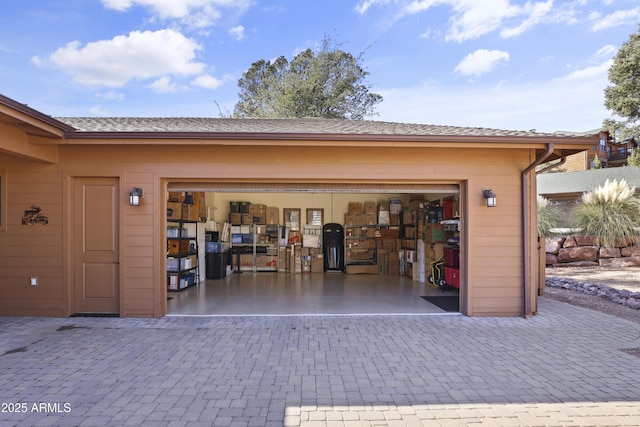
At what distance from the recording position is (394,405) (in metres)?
2.79

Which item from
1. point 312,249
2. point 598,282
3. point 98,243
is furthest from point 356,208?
point 98,243

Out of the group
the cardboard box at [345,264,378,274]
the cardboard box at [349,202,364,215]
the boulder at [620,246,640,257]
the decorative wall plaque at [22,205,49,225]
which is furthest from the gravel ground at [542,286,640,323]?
the decorative wall plaque at [22,205,49,225]

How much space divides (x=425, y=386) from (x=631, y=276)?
8.47m

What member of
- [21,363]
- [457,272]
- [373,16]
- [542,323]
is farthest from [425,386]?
[373,16]

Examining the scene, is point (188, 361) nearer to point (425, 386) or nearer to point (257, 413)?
point (257, 413)

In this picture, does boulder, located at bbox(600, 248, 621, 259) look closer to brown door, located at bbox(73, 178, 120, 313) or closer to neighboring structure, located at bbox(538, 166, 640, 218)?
neighboring structure, located at bbox(538, 166, 640, 218)

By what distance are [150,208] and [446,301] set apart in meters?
5.19

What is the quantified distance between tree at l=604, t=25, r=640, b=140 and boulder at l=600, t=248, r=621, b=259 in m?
11.3

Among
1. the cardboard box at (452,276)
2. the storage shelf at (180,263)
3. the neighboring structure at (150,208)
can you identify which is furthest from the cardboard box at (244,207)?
the cardboard box at (452,276)

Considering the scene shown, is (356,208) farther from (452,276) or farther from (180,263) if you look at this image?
(180,263)

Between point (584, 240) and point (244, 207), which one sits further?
point (244, 207)

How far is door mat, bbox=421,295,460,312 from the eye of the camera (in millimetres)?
5971

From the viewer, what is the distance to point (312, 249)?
434 inches

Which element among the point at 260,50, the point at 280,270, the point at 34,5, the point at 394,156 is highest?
the point at 260,50
